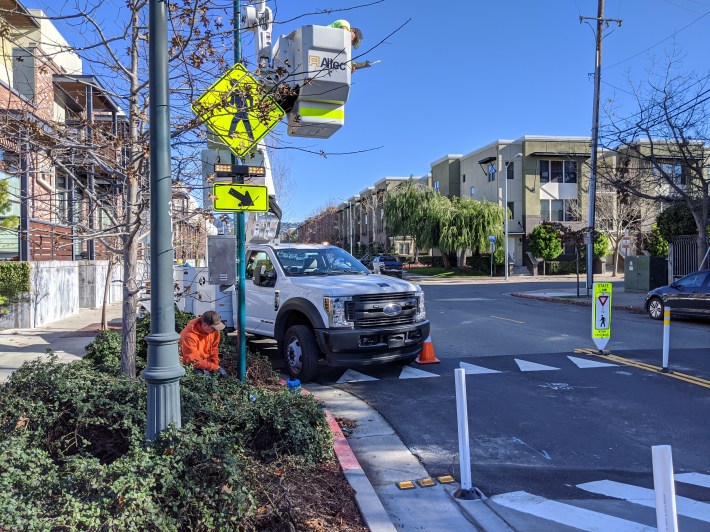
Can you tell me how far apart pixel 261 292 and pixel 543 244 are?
3571cm

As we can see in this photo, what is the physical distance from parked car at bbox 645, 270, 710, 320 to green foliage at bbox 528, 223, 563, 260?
82.6ft

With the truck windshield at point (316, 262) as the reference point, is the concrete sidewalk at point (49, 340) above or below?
below

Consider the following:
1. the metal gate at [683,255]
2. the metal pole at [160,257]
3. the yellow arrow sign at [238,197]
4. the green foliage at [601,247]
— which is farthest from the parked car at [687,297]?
the green foliage at [601,247]

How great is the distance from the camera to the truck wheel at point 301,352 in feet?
26.4

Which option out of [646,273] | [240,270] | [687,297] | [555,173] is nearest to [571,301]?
[646,273]

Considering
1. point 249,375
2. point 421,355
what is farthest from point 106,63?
point 421,355

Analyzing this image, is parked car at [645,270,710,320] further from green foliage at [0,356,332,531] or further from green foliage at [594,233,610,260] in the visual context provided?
green foliage at [594,233,610,260]

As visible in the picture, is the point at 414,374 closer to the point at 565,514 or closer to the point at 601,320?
the point at 601,320

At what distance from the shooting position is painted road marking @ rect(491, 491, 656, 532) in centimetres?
388

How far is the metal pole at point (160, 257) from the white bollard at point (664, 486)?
2813 millimetres

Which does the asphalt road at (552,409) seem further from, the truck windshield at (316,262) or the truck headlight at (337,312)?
the truck windshield at (316,262)

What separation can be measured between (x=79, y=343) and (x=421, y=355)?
6598 millimetres

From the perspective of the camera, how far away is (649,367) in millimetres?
9172

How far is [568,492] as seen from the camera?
14.9 ft
